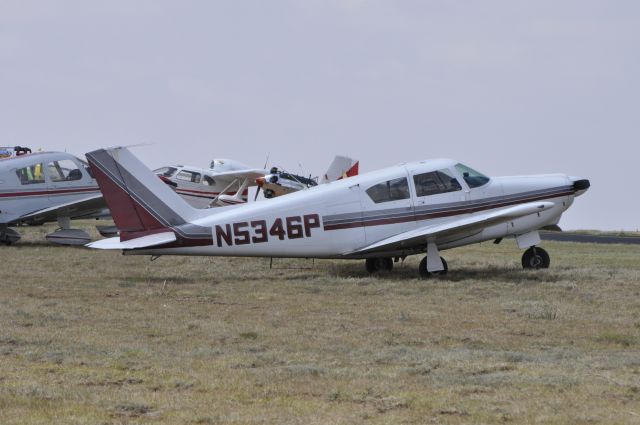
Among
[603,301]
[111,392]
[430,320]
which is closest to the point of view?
[111,392]

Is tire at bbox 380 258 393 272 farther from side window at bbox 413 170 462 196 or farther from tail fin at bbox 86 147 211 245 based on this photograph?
tail fin at bbox 86 147 211 245

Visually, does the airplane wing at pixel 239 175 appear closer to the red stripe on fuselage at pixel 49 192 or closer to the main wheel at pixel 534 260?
the red stripe on fuselage at pixel 49 192

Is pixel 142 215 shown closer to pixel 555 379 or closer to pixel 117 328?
pixel 117 328

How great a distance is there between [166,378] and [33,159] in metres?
17.3

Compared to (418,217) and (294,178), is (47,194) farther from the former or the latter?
(294,178)

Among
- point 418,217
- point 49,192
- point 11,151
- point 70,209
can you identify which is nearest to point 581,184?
point 418,217

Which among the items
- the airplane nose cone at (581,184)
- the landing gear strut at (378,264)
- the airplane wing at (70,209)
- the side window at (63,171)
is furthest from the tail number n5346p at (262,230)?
the side window at (63,171)

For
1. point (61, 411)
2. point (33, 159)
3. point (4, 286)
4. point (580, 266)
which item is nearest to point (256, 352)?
point (61, 411)

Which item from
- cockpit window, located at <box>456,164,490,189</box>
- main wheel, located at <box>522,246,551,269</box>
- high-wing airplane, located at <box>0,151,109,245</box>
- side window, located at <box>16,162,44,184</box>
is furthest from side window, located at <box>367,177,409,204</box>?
side window, located at <box>16,162,44,184</box>

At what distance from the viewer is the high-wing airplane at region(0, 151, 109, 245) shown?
79.9ft

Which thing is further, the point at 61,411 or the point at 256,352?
the point at 256,352

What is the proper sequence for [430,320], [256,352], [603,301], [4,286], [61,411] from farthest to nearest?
[4,286] → [603,301] → [430,320] → [256,352] → [61,411]

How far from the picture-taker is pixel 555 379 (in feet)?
Result: 27.6

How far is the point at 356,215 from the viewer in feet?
56.2
